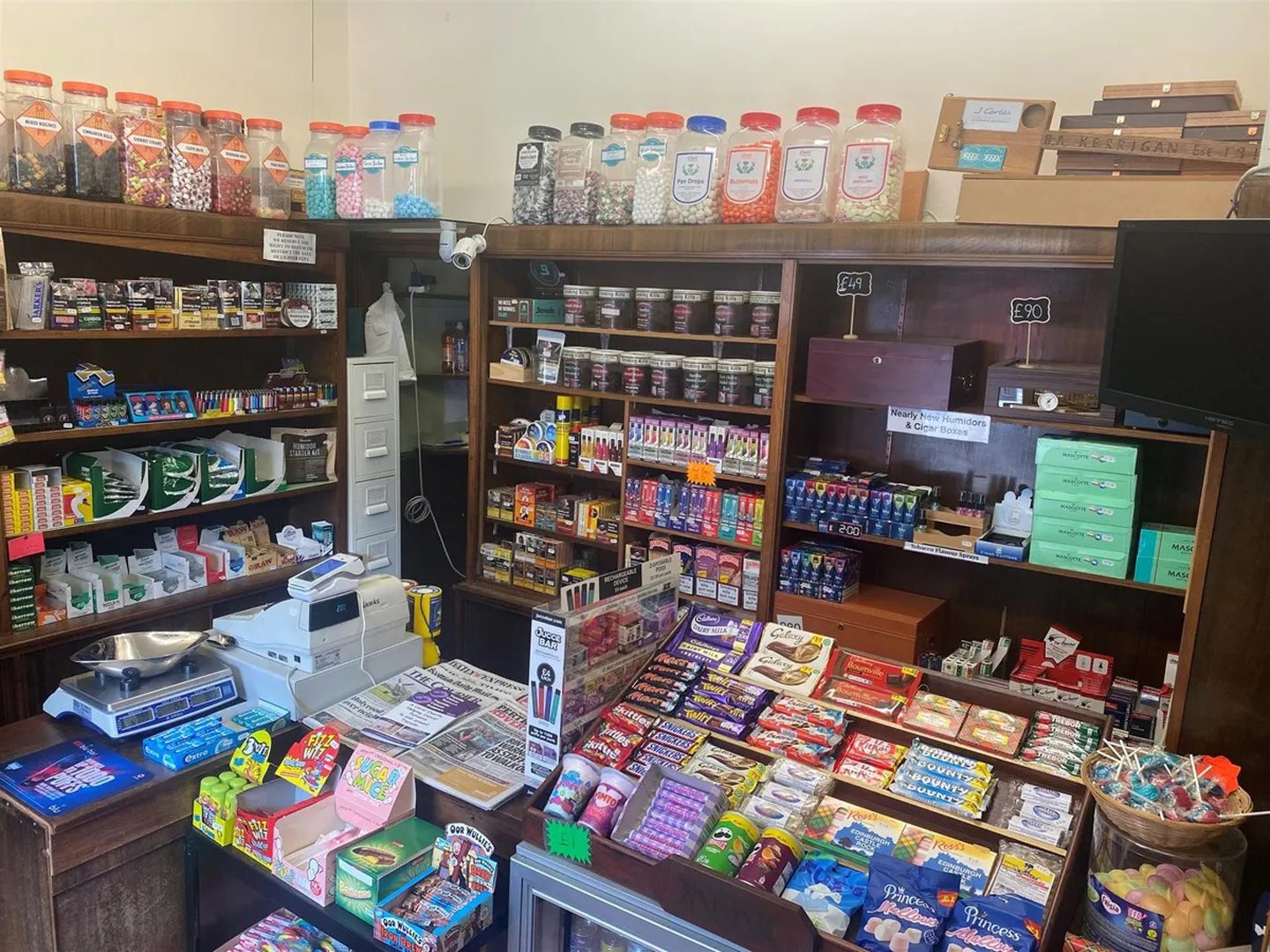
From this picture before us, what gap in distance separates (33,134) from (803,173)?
2524 mm

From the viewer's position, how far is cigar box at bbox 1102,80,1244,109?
8.43 ft

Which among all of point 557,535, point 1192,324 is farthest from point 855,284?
point 1192,324

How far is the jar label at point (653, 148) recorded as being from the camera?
11.4 ft

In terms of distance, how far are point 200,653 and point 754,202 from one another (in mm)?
2268

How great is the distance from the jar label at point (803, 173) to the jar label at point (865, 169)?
78 millimetres

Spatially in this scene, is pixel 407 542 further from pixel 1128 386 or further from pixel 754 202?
pixel 1128 386

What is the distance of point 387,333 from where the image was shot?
4477 millimetres

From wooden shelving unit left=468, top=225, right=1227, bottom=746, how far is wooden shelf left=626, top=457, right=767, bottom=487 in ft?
0.04

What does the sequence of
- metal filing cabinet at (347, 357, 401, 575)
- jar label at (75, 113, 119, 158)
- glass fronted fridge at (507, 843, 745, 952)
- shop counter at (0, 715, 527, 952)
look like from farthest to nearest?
metal filing cabinet at (347, 357, 401, 575) < jar label at (75, 113, 119, 158) < shop counter at (0, 715, 527, 952) < glass fronted fridge at (507, 843, 745, 952)

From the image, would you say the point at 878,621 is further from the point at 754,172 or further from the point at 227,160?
the point at 227,160

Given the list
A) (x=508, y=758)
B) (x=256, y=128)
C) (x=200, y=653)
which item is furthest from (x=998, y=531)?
(x=256, y=128)

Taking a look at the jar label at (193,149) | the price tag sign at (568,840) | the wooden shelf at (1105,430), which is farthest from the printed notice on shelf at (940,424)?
the jar label at (193,149)

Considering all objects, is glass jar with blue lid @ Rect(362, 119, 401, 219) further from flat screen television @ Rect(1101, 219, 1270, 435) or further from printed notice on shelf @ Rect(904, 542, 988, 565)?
flat screen television @ Rect(1101, 219, 1270, 435)

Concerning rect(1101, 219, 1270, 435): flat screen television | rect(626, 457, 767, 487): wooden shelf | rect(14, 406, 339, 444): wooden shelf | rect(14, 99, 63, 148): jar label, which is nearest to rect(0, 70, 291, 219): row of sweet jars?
rect(14, 99, 63, 148): jar label
